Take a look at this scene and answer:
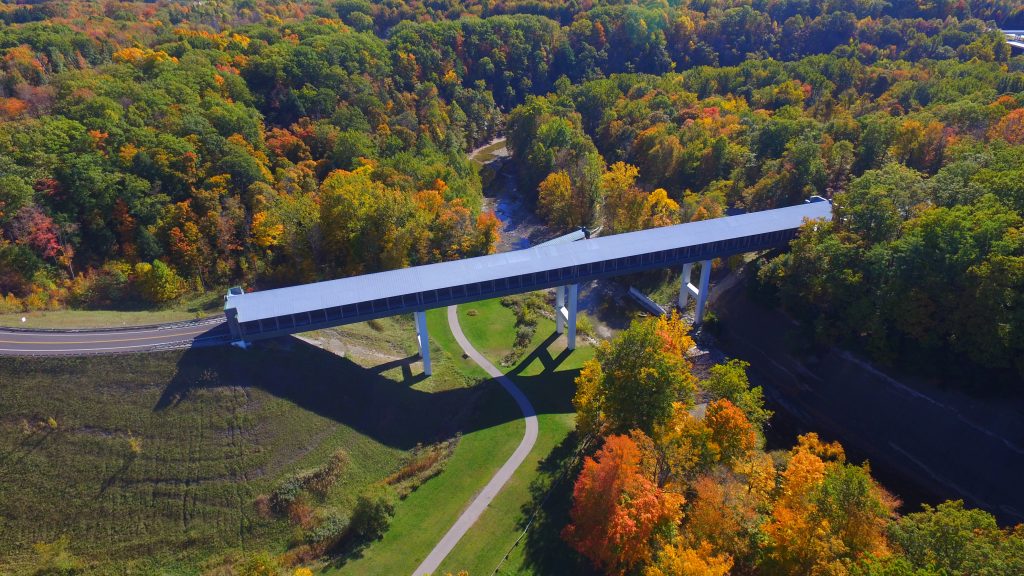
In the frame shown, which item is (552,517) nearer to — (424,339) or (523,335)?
(424,339)

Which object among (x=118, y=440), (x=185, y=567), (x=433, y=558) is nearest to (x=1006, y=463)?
(x=433, y=558)

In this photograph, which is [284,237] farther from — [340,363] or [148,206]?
[340,363]

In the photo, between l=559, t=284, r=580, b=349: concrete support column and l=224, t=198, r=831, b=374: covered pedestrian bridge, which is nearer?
l=224, t=198, r=831, b=374: covered pedestrian bridge

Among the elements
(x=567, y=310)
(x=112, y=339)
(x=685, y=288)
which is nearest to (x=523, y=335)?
(x=567, y=310)

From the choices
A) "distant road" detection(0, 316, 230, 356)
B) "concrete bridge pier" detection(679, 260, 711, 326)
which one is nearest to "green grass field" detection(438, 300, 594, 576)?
"concrete bridge pier" detection(679, 260, 711, 326)

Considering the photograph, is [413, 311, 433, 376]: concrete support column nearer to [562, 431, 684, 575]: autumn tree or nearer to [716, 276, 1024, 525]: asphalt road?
[562, 431, 684, 575]: autumn tree

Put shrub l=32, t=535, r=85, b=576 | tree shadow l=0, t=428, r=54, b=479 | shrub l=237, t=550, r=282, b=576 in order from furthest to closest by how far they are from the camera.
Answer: tree shadow l=0, t=428, r=54, b=479
shrub l=32, t=535, r=85, b=576
shrub l=237, t=550, r=282, b=576

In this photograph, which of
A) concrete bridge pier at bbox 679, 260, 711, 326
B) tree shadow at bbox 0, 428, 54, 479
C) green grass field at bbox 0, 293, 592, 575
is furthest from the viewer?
concrete bridge pier at bbox 679, 260, 711, 326
